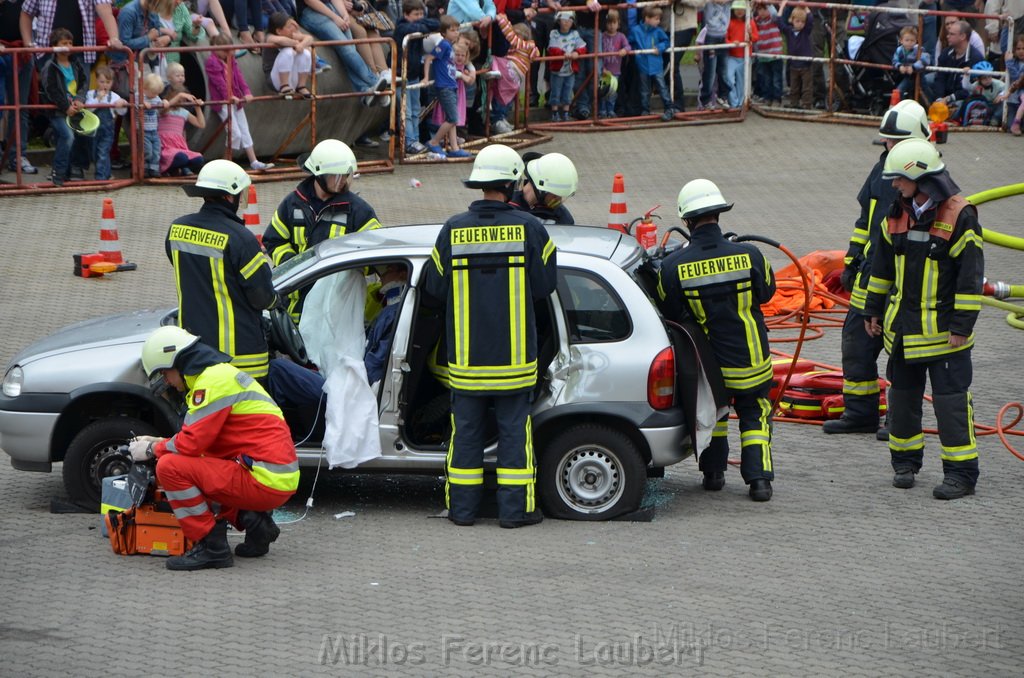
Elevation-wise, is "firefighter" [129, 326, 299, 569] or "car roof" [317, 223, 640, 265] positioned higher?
"car roof" [317, 223, 640, 265]

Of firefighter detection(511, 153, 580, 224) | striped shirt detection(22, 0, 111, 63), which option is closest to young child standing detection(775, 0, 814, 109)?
striped shirt detection(22, 0, 111, 63)

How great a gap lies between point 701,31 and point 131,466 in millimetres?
15194

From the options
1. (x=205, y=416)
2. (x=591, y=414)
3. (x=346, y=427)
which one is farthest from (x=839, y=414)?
(x=205, y=416)

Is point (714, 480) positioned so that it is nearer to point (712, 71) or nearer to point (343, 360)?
point (343, 360)

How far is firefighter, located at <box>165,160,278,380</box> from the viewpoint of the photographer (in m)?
7.72

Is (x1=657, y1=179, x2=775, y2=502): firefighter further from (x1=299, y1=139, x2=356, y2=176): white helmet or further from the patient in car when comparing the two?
(x1=299, y1=139, x2=356, y2=176): white helmet

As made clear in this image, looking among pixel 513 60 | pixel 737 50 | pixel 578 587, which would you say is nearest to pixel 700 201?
pixel 578 587

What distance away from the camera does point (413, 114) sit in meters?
18.1

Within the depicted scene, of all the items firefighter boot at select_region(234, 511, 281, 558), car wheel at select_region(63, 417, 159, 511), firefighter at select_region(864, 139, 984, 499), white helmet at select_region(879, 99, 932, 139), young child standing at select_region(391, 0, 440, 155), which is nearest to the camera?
firefighter boot at select_region(234, 511, 281, 558)

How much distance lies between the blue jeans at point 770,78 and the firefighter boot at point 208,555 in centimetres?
1656

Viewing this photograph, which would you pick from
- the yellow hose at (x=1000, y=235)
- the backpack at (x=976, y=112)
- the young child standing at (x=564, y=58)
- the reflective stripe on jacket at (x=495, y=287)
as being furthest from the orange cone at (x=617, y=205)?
the backpack at (x=976, y=112)

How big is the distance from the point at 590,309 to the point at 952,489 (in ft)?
7.55

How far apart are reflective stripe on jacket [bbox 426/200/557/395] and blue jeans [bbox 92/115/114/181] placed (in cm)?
911

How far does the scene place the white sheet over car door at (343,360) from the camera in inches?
297
